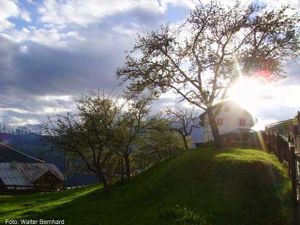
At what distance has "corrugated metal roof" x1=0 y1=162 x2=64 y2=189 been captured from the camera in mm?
83562

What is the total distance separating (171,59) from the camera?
1618 inches

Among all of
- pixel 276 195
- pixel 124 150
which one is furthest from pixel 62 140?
pixel 276 195

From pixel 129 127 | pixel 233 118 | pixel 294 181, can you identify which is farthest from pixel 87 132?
pixel 233 118

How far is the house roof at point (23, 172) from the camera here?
274ft

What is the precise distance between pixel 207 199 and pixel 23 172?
70757mm

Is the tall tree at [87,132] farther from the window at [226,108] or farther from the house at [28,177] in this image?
the window at [226,108]

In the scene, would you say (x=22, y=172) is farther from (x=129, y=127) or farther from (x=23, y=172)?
(x=129, y=127)

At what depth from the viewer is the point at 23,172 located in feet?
287

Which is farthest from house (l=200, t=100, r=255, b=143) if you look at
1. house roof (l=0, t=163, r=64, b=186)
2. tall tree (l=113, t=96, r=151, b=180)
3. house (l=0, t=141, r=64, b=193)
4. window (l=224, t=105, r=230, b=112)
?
tall tree (l=113, t=96, r=151, b=180)

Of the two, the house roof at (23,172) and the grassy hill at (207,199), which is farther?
the house roof at (23,172)

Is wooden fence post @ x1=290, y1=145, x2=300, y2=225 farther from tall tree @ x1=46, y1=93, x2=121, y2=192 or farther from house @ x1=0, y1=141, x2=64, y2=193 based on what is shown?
house @ x1=0, y1=141, x2=64, y2=193

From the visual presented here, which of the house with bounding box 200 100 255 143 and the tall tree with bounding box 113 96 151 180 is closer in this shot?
the tall tree with bounding box 113 96 151 180

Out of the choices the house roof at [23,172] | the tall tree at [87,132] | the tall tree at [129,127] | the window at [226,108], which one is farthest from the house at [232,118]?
the tall tree at [87,132]

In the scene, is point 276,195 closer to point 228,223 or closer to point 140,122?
point 228,223
